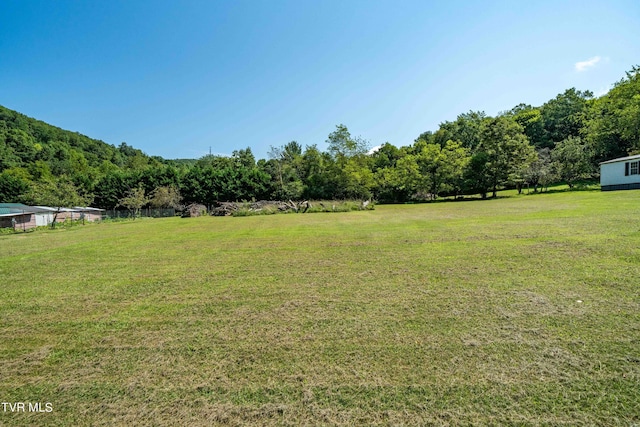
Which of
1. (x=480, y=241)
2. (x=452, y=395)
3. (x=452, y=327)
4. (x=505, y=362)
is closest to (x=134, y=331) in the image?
(x=452, y=395)

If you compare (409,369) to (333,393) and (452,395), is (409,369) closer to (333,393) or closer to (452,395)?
(452,395)

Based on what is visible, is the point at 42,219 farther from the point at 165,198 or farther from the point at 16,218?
the point at 165,198

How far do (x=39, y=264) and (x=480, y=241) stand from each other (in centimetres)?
1119

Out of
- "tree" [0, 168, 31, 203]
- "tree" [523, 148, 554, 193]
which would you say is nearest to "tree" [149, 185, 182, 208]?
"tree" [0, 168, 31, 203]

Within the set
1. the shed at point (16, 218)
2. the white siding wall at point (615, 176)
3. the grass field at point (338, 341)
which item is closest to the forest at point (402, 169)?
the shed at point (16, 218)

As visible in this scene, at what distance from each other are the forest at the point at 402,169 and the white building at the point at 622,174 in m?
4.80

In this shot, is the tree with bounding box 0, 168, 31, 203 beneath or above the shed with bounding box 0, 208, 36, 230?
above

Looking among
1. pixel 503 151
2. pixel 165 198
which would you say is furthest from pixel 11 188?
pixel 503 151

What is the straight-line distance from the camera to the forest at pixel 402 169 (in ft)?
94.8

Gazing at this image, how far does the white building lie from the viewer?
22000 millimetres

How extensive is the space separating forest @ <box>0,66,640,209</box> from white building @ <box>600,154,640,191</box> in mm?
4803

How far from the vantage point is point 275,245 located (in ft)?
28.4

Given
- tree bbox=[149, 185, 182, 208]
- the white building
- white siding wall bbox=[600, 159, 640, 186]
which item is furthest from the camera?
tree bbox=[149, 185, 182, 208]

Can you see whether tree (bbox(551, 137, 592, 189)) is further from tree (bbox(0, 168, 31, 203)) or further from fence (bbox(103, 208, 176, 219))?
tree (bbox(0, 168, 31, 203))
